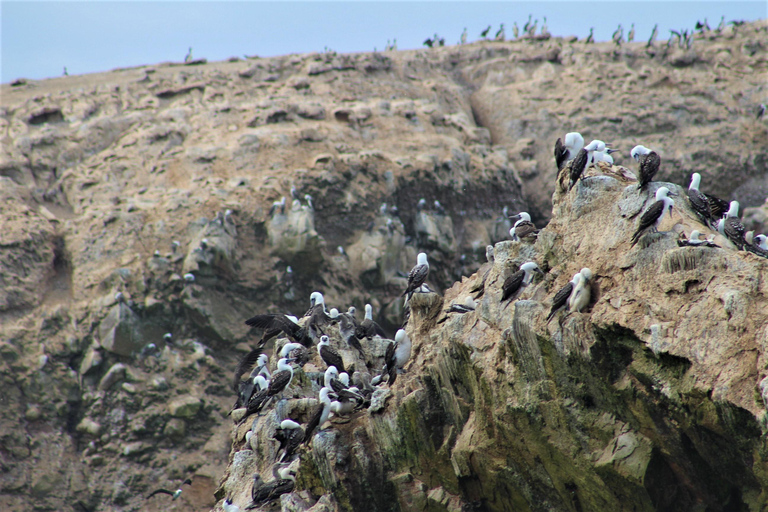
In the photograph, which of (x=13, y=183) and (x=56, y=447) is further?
(x=13, y=183)

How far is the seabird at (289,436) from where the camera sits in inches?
512

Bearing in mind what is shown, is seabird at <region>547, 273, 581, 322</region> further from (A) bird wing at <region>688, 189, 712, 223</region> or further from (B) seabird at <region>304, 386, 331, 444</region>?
(B) seabird at <region>304, 386, 331, 444</region>

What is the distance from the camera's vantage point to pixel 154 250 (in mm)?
27656

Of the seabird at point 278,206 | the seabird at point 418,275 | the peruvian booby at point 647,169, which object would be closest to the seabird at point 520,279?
the peruvian booby at point 647,169

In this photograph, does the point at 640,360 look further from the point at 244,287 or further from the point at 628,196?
the point at 244,287

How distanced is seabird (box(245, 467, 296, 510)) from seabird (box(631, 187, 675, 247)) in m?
7.71

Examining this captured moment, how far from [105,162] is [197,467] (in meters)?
15.3

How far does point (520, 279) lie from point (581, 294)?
166 centimetres

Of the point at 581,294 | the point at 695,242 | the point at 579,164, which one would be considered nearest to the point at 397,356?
the point at 581,294

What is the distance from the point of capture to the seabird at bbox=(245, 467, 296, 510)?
12.9m

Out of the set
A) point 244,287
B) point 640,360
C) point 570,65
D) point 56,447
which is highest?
point 570,65

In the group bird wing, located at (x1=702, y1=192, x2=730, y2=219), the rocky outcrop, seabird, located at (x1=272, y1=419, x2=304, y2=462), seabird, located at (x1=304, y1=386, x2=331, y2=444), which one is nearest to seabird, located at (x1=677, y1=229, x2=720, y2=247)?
the rocky outcrop

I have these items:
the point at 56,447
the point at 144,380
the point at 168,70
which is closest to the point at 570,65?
the point at 168,70

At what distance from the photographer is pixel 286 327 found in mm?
16375
